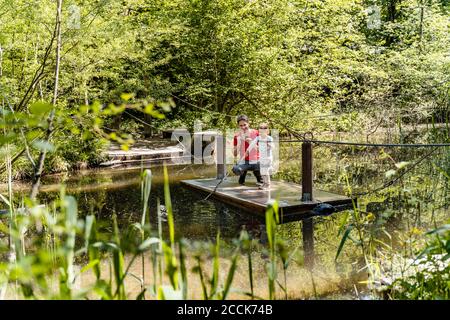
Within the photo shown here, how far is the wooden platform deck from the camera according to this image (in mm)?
6129

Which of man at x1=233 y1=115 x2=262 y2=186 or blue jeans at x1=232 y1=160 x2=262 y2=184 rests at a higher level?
man at x1=233 y1=115 x2=262 y2=186

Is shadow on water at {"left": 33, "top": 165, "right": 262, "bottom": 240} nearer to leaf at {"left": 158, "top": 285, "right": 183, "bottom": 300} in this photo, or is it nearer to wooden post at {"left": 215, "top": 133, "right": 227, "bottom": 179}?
wooden post at {"left": 215, "top": 133, "right": 227, "bottom": 179}

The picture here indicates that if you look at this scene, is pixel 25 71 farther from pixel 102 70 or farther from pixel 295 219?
pixel 295 219

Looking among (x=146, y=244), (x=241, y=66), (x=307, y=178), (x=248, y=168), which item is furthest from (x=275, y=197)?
(x=241, y=66)

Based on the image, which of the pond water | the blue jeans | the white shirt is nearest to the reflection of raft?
the pond water

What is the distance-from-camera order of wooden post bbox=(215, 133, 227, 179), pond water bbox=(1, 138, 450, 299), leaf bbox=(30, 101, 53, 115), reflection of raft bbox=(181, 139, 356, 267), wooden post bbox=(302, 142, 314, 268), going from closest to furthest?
leaf bbox=(30, 101, 53, 115) → pond water bbox=(1, 138, 450, 299) → wooden post bbox=(302, 142, 314, 268) → reflection of raft bbox=(181, 139, 356, 267) → wooden post bbox=(215, 133, 227, 179)


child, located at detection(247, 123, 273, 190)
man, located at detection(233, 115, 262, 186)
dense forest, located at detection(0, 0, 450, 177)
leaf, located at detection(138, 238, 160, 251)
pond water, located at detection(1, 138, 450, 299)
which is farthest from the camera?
dense forest, located at detection(0, 0, 450, 177)

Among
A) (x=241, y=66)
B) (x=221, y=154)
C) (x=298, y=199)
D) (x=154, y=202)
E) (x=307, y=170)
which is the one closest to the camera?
(x=307, y=170)

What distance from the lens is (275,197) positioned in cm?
633

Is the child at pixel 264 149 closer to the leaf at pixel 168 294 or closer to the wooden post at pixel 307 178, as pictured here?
the wooden post at pixel 307 178

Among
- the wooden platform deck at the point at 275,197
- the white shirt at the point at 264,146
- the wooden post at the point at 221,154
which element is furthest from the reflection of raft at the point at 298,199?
the wooden post at the point at 221,154

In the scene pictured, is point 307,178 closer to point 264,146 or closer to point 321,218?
point 321,218
